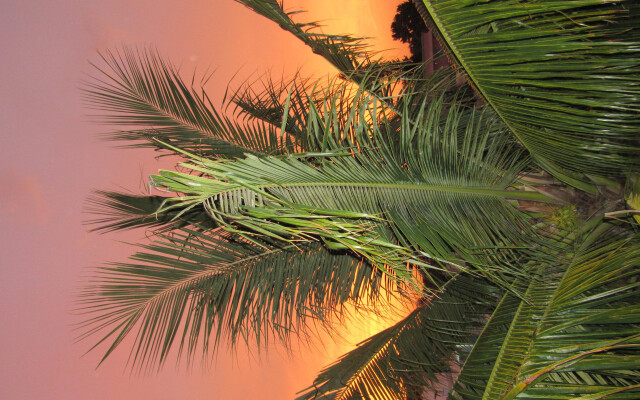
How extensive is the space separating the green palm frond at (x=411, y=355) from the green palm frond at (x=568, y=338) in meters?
0.23

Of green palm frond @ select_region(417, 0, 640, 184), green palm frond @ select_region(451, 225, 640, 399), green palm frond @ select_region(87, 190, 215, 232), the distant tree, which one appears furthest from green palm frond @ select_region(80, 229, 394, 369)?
the distant tree

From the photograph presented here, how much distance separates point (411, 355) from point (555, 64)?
889mm

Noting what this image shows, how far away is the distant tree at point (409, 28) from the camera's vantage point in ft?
10.4

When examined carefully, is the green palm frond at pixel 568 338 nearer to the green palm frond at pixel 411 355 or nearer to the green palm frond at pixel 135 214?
the green palm frond at pixel 411 355

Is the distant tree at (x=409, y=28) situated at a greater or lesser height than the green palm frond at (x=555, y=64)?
greater

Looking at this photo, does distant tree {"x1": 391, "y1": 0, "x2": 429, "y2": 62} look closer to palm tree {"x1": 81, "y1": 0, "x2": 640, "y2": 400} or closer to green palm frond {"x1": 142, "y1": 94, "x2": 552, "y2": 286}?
palm tree {"x1": 81, "y1": 0, "x2": 640, "y2": 400}

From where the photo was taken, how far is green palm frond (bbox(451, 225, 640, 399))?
62 centimetres

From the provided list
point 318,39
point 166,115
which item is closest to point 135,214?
point 166,115

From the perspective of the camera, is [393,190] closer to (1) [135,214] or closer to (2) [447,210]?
(2) [447,210]

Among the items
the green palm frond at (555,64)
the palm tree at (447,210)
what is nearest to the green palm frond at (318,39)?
the palm tree at (447,210)

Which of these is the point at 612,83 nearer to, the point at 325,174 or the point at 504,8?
the point at 504,8

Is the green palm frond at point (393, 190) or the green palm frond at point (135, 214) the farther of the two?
the green palm frond at point (135, 214)

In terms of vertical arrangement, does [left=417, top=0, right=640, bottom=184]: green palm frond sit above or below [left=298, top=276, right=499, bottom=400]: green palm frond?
above

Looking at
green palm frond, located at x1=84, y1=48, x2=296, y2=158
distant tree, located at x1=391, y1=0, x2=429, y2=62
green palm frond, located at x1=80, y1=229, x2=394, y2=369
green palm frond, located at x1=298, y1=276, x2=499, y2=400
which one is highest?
distant tree, located at x1=391, y1=0, x2=429, y2=62
